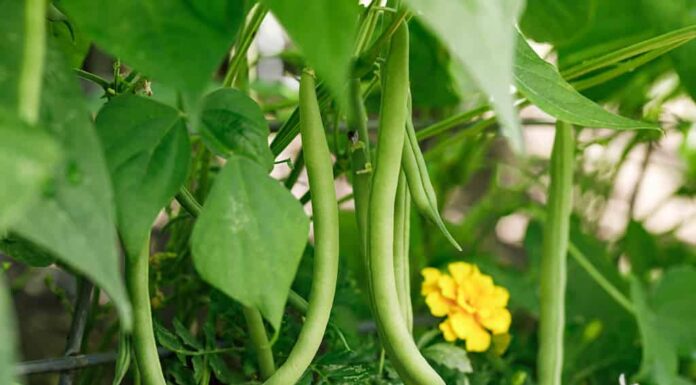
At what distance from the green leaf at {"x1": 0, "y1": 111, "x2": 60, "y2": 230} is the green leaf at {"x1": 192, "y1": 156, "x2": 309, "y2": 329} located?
120mm

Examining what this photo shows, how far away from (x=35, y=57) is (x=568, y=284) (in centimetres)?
82

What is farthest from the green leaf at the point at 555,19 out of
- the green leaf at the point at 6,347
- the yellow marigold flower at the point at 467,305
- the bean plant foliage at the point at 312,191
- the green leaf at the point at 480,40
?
the green leaf at the point at 6,347

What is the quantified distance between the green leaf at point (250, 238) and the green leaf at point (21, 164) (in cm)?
12

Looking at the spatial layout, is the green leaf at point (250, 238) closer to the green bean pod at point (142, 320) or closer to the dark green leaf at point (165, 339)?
the green bean pod at point (142, 320)

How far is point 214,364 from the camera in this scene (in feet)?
2.07

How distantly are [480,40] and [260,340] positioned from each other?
36 centimetres

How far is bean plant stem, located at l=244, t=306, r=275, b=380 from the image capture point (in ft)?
1.95

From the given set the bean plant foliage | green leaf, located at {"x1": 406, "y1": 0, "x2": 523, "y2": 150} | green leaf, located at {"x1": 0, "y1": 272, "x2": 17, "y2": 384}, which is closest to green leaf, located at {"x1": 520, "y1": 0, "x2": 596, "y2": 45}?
the bean plant foliage

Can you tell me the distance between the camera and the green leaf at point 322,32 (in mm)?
348

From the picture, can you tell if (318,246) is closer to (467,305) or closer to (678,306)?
(467,305)

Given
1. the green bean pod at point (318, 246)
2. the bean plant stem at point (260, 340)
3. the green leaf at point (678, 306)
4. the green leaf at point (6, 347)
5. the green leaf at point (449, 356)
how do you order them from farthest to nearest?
1. the green leaf at point (678, 306)
2. the green leaf at point (449, 356)
3. the bean plant stem at point (260, 340)
4. the green bean pod at point (318, 246)
5. the green leaf at point (6, 347)

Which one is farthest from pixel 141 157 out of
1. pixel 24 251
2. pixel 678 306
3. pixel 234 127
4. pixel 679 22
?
pixel 678 306

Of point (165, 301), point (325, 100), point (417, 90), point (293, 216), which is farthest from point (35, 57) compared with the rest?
point (417, 90)

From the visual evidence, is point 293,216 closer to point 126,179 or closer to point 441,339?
point 126,179
